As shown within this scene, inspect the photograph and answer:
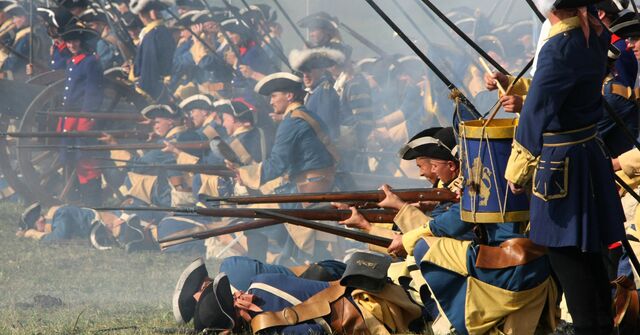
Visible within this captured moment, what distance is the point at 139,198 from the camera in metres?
11.2

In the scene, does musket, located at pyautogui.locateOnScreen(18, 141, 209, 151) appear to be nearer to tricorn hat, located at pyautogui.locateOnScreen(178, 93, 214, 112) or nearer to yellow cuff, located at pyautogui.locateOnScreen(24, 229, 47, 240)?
tricorn hat, located at pyautogui.locateOnScreen(178, 93, 214, 112)

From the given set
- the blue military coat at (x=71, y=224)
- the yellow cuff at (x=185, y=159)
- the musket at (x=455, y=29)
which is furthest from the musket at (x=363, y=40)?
the musket at (x=455, y=29)

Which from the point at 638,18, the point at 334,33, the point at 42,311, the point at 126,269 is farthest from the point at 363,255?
the point at 334,33

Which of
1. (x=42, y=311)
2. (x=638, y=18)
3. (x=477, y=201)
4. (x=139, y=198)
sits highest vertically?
(x=638, y=18)

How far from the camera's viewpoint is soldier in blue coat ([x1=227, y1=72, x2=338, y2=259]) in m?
9.07

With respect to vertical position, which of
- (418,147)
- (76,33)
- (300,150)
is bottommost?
(300,150)

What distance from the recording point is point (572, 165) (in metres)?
3.87

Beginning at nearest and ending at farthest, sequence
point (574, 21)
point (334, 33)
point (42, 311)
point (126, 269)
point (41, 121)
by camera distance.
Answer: point (574, 21), point (42, 311), point (126, 269), point (334, 33), point (41, 121)

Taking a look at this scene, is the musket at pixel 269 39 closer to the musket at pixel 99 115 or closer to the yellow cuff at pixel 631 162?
the musket at pixel 99 115

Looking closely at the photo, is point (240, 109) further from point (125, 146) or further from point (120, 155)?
point (120, 155)

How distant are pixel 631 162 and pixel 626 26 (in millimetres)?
569

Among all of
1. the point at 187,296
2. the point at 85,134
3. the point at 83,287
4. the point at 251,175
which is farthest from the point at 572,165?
the point at 85,134

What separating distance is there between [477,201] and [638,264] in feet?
2.20

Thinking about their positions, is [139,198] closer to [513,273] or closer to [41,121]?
[41,121]
